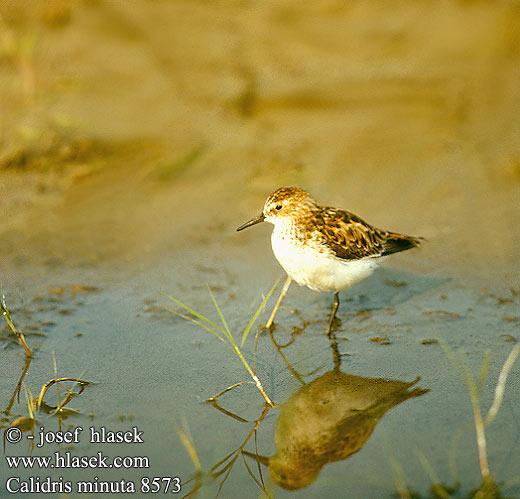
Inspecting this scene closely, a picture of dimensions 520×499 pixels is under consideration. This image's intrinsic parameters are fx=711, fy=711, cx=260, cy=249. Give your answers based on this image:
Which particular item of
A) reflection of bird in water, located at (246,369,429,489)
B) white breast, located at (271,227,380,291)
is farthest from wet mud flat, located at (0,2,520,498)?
white breast, located at (271,227,380,291)

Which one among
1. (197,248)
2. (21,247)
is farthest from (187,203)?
(21,247)

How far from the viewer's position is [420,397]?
4.91 m


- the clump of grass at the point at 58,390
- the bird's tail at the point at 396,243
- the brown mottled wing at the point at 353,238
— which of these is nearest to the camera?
the clump of grass at the point at 58,390

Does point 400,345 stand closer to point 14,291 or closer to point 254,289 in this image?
point 254,289

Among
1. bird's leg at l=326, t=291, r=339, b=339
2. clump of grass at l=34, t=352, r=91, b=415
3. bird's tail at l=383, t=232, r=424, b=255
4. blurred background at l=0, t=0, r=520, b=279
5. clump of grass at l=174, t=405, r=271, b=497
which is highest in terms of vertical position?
blurred background at l=0, t=0, r=520, b=279

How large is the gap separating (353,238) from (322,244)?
38 centimetres

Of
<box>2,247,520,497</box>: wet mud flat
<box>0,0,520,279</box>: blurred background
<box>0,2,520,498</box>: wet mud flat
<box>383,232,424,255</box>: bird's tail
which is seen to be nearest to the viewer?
<box>2,247,520,497</box>: wet mud flat

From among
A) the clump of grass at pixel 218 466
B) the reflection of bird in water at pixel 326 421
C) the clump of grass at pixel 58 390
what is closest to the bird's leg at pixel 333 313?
the reflection of bird in water at pixel 326 421

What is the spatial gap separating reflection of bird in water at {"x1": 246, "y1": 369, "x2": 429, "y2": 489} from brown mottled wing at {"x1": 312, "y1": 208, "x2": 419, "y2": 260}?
127cm

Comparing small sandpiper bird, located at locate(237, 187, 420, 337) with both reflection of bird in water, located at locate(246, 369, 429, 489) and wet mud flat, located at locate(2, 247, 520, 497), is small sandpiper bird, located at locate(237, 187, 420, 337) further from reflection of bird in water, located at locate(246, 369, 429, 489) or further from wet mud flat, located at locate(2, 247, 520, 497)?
reflection of bird in water, located at locate(246, 369, 429, 489)

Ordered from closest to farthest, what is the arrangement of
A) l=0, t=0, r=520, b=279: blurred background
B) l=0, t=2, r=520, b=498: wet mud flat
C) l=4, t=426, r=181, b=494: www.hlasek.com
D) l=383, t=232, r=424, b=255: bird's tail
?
l=4, t=426, r=181, b=494: www.hlasek.com → l=0, t=2, r=520, b=498: wet mud flat → l=383, t=232, r=424, b=255: bird's tail → l=0, t=0, r=520, b=279: blurred background

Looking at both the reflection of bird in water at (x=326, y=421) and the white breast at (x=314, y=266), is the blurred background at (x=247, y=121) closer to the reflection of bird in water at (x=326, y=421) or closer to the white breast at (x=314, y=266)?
the white breast at (x=314, y=266)

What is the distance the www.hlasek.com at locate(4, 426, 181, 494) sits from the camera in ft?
13.3

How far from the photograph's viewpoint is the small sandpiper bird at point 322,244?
608 centimetres
